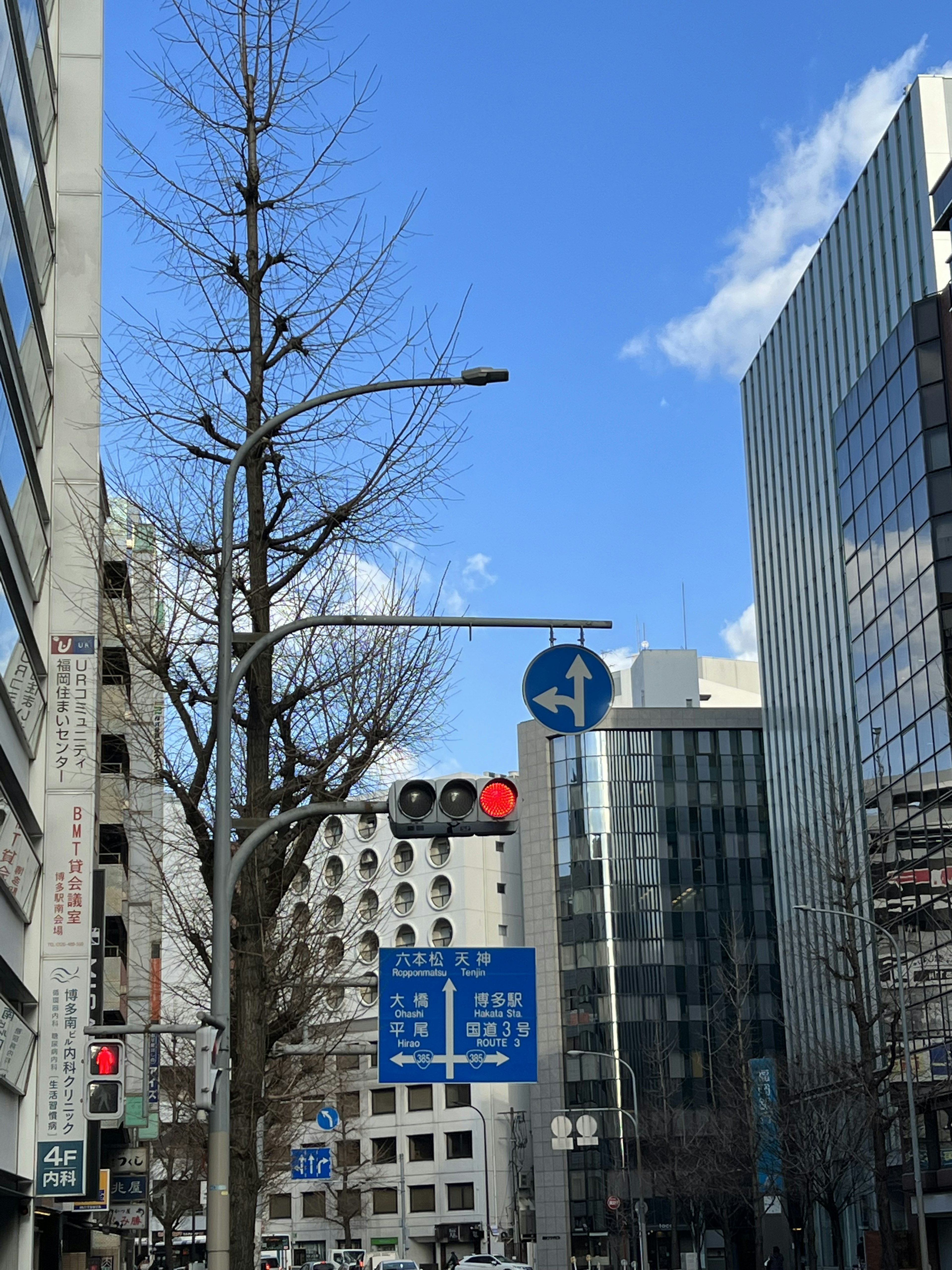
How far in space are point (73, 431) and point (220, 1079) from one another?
1358 cm

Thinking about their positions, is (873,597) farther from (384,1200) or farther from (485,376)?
(384,1200)

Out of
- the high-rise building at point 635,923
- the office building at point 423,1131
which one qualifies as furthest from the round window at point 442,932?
the high-rise building at point 635,923

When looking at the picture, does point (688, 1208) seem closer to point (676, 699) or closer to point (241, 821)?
point (676, 699)

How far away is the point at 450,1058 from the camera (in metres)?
17.5

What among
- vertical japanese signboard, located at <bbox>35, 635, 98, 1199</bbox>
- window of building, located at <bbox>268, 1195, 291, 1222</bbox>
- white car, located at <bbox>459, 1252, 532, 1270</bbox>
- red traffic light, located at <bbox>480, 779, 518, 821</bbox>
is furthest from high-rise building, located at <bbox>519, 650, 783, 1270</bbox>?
red traffic light, located at <bbox>480, 779, 518, 821</bbox>

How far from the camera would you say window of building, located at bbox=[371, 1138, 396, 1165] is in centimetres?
10162

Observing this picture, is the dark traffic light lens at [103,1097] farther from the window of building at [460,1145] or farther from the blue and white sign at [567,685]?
the window of building at [460,1145]

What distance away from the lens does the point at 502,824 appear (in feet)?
42.6

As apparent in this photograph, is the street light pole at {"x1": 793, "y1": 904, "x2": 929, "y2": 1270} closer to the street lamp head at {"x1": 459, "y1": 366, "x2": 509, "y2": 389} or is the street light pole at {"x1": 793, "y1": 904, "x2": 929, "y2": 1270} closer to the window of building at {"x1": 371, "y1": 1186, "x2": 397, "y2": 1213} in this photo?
the street lamp head at {"x1": 459, "y1": 366, "x2": 509, "y2": 389}

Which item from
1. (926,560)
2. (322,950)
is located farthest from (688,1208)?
(322,950)

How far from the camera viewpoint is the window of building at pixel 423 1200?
330 feet

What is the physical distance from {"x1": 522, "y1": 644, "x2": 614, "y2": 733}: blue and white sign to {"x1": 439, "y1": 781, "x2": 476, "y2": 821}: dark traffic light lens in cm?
104

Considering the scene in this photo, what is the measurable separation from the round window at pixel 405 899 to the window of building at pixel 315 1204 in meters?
18.3

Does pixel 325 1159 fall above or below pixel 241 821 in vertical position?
below
